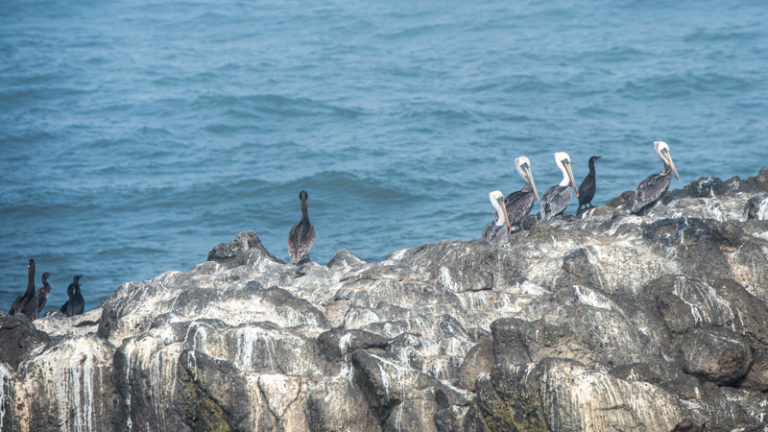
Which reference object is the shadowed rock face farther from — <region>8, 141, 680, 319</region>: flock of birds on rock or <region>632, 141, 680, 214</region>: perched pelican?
<region>632, 141, 680, 214</region>: perched pelican

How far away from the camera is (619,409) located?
6.93 m

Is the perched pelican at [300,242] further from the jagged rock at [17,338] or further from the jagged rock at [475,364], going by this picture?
the jagged rock at [475,364]

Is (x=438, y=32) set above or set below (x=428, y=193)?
above

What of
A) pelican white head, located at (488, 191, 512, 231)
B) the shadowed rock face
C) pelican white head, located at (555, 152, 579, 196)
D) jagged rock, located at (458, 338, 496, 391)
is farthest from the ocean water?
jagged rock, located at (458, 338, 496, 391)

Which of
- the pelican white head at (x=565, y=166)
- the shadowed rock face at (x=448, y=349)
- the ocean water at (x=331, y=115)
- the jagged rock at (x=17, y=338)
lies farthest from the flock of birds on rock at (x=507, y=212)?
the ocean water at (x=331, y=115)

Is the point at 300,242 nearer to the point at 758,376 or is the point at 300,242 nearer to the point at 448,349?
the point at 448,349

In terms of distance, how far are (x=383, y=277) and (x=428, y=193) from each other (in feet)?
48.7

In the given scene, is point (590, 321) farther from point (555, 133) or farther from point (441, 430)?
point (555, 133)

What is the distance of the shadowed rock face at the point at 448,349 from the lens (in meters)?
7.25

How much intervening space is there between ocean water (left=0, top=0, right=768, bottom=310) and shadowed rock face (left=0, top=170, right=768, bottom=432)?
10.4 metres

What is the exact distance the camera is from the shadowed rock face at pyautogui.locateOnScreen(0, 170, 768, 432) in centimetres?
725

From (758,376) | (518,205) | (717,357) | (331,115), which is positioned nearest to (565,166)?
(518,205)

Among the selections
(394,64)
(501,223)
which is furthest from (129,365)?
(394,64)

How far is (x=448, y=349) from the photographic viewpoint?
823 centimetres
